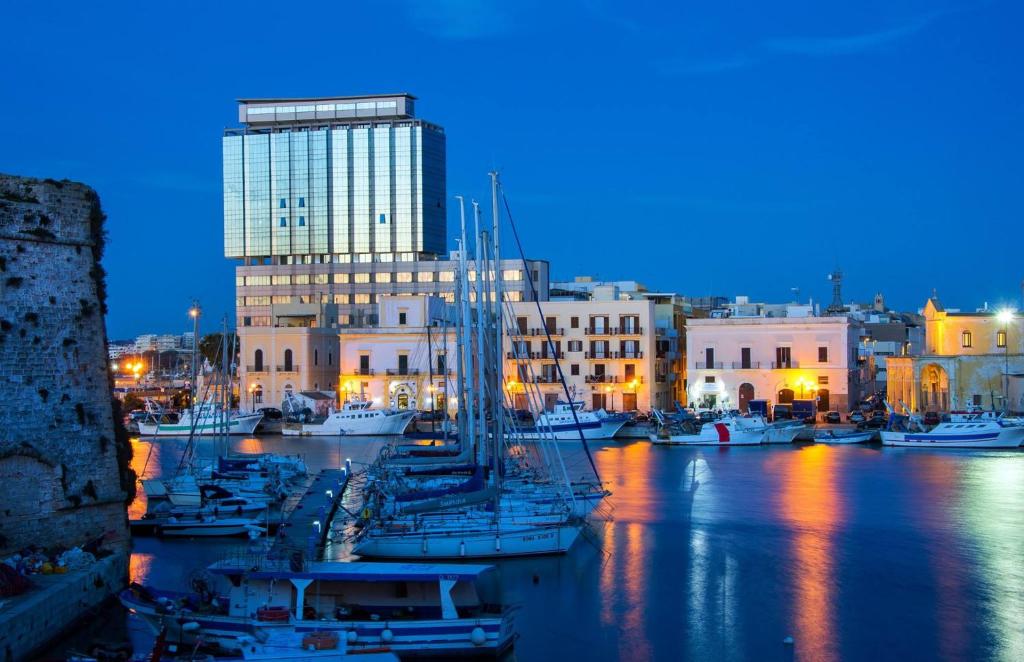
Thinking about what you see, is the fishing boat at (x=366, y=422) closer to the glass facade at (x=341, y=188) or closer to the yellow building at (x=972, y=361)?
the yellow building at (x=972, y=361)

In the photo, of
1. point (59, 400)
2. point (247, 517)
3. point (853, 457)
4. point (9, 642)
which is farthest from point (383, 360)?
point (9, 642)

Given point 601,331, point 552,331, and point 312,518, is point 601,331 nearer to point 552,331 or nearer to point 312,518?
→ point 552,331

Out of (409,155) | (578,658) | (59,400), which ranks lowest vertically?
(578,658)

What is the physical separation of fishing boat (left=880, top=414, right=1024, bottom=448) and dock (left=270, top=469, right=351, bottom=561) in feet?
78.9

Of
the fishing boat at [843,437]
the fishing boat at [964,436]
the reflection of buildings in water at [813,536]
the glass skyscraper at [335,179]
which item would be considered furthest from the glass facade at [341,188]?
the reflection of buildings in water at [813,536]

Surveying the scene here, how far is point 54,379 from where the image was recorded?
20281mm

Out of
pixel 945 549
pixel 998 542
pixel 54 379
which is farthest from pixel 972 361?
pixel 54 379

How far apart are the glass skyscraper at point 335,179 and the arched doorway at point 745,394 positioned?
1365 inches

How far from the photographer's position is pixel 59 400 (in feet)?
66.7

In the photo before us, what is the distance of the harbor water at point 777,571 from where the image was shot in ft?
63.2

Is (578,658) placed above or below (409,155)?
below

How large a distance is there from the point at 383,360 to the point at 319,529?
37305 millimetres

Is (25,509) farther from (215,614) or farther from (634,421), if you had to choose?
(634,421)

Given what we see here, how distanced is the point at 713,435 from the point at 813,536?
2440 centimetres
